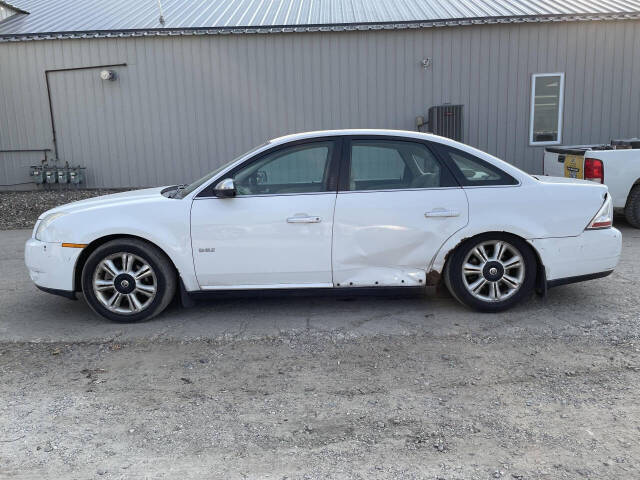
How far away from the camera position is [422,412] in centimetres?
330

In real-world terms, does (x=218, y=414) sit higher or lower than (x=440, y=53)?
lower

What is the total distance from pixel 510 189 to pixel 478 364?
1.63 metres

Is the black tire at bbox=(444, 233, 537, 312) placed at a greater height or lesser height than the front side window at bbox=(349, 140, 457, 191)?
lesser

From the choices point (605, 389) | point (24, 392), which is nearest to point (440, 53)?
point (605, 389)

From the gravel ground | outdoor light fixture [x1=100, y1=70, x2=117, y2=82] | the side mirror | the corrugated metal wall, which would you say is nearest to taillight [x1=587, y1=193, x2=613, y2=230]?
the side mirror

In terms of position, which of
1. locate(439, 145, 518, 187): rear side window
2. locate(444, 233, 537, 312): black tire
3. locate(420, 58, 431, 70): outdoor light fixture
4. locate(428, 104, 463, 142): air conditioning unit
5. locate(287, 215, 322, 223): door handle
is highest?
locate(420, 58, 431, 70): outdoor light fixture

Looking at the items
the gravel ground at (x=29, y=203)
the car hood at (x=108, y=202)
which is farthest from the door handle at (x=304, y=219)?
the gravel ground at (x=29, y=203)

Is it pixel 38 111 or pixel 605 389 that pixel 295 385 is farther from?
pixel 38 111

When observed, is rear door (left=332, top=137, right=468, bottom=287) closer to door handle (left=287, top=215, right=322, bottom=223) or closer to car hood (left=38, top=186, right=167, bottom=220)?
door handle (left=287, top=215, right=322, bottom=223)

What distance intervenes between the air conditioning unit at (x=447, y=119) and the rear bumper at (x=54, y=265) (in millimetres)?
9006

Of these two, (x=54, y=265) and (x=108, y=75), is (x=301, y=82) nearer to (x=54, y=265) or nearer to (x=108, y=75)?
(x=108, y=75)

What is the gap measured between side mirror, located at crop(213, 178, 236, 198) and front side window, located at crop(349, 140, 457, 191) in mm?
966

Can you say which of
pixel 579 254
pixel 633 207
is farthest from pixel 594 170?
pixel 579 254

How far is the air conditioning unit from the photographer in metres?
12.2
